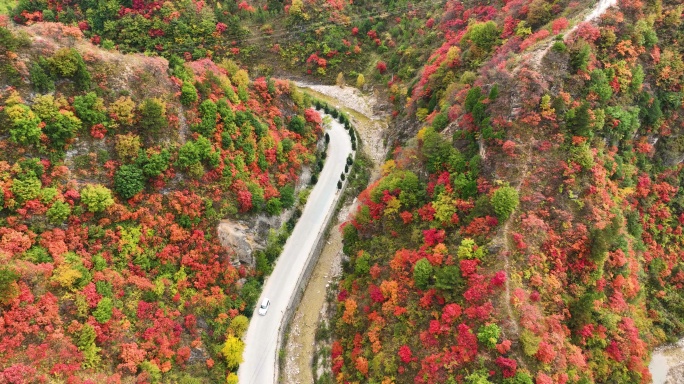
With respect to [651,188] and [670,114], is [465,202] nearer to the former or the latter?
[651,188]

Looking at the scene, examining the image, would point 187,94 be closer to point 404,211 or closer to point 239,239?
point 239,239

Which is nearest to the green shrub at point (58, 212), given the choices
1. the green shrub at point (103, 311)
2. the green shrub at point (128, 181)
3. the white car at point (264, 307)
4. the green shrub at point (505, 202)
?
the green shrub at point (128, 181)

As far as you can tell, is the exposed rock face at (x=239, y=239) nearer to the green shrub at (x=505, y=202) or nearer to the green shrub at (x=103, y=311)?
the green shrub at (x=103, y=311)

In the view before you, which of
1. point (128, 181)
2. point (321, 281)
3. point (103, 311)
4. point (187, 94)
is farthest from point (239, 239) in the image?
point (187, 94)

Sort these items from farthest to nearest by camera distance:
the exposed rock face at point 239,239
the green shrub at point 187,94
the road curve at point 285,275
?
the exposed rock face at point 239,239 → the green shrub at point 187,94 → the road curve at point 285,275

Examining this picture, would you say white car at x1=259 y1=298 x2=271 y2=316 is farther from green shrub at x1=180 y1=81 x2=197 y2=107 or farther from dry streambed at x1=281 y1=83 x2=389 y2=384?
green shrub at x1=180 y1=81 x2=197 y2=107

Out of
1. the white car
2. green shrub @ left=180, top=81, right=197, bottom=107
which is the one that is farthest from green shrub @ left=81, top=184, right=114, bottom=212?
the white car

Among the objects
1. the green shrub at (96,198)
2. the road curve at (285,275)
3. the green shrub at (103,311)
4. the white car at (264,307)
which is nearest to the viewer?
the green shrub at (103,311)
